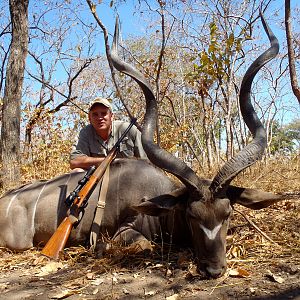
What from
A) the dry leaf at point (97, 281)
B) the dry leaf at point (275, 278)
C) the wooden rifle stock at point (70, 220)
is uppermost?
the wooden rifle stock at point (70, 220)

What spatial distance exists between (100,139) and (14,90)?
4258mm

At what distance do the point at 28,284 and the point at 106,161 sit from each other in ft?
5.04

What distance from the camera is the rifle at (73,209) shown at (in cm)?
384

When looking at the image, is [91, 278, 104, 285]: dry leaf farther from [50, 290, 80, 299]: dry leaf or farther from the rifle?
the rifle

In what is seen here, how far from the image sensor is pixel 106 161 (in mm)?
4406

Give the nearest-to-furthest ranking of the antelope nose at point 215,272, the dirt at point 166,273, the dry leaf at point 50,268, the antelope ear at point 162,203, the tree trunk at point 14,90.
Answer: the dirt at point 166,273 → the antelope nose at point 215,272 → the antelope ear at point 162,203 → the dry leaf at point 50,268 → the tree trunk at point 14,90

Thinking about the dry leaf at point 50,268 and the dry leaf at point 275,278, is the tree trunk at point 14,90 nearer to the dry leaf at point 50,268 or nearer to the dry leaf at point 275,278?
the dry leaf at point 50,268

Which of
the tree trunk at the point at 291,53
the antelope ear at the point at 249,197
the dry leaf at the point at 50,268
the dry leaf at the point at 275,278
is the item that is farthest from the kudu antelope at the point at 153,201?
the tree trunk at the point at 291,53

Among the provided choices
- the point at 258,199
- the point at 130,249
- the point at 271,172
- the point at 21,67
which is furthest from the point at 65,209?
the point at 21,67

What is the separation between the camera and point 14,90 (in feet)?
28.6

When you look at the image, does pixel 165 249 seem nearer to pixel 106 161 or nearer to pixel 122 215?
pixel 122 215

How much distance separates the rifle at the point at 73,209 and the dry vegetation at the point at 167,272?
133mm

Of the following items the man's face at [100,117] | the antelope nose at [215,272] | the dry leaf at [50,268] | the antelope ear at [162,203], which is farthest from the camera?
the man's face at [100,117]

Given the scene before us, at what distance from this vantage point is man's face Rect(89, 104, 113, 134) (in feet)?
16.8
